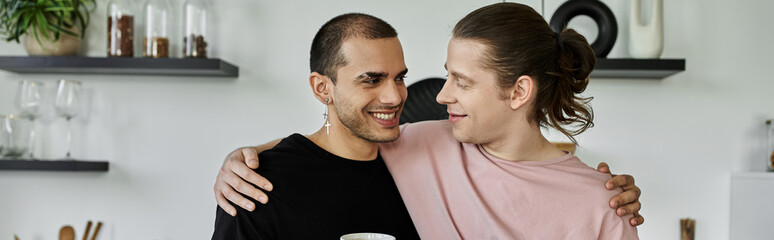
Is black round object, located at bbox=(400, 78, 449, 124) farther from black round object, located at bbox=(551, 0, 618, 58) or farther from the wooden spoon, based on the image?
the wooden spoon

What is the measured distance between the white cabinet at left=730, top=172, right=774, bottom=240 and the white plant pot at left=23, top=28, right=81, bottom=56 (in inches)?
98.8

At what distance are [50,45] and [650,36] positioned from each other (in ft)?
7.04

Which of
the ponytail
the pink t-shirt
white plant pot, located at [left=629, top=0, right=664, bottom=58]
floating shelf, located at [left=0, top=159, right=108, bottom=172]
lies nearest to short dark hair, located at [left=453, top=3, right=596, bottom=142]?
the ponytail

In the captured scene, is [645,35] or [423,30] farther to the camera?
[423,30]

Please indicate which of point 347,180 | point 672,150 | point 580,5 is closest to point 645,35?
point 580,5

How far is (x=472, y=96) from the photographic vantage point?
156cm

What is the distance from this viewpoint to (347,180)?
1562mm

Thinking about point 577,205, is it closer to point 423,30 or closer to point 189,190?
point 423,30

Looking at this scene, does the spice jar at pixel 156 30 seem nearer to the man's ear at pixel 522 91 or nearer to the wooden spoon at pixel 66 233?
the wooden spoon at pixel 66 233

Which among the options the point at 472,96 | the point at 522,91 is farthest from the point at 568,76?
the point at 472,96

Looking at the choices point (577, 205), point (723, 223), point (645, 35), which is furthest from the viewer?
point (723, 223)

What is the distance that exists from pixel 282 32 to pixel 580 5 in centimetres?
110

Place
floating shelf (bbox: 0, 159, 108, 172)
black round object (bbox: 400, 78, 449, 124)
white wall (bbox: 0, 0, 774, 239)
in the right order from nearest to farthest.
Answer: black round object (bbox: 400, 78, 449, 124), floating shelf (bbox: 0, 159, 108, 172), white wall (bbox: 0, 0, 774, 239)

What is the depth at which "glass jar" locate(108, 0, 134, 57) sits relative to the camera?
2.72m
